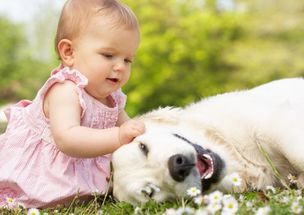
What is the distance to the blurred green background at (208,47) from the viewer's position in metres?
20.2

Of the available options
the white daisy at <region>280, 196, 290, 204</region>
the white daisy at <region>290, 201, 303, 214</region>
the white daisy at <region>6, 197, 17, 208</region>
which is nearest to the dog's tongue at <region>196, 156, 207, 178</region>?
the white daisy at <region>280, 196, 290, 204</region>

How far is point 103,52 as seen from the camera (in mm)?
3777

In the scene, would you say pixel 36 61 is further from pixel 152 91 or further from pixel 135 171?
pixel 135 171

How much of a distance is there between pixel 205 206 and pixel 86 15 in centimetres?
154

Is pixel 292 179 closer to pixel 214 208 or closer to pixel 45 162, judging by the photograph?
pixel 214 208

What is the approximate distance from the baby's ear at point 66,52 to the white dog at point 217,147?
62cm

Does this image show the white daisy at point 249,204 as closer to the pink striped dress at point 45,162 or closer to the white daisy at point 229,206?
the white daisy at point 229,206

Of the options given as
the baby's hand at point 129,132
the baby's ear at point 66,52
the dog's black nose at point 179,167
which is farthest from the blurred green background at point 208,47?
the dog's black nose at point 179,167

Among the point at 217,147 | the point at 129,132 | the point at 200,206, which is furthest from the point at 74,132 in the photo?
the point at 200,206

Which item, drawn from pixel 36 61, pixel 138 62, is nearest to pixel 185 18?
pixel 138 62

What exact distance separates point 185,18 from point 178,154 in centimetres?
1880

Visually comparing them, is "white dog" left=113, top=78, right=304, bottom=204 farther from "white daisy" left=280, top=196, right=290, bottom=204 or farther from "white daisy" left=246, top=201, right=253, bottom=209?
"white daisy" left=280, top=196, right=290, bottom=204

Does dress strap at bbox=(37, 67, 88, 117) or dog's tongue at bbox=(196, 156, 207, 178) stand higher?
dress strap at bbox=(37, 67, 88, 117)

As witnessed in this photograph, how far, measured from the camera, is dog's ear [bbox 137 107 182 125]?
3.93 metres
